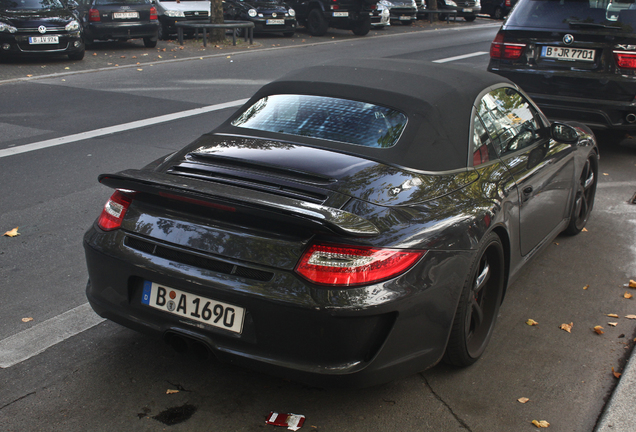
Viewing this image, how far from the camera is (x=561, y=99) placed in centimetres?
749

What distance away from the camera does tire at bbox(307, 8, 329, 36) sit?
22250mm

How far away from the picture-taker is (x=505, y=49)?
781 cm

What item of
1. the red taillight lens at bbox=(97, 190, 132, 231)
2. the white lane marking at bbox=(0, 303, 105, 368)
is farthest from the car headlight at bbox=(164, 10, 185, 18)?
the red taillight lens at bbox=(97, 190, 132, 231)

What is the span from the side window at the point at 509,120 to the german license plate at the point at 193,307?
1865 millimetres

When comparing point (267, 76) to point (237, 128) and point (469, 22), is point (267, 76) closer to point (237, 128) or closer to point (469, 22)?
point (237, 128)

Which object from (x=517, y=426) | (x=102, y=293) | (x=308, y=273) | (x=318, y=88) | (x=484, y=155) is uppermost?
(x=318, y=88)

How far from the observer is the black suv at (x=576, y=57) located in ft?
23.5

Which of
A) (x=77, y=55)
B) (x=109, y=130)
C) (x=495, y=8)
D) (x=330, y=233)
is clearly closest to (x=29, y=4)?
(x=77, y=55)

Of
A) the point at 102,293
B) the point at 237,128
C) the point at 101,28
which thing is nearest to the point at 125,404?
the point at 102,293

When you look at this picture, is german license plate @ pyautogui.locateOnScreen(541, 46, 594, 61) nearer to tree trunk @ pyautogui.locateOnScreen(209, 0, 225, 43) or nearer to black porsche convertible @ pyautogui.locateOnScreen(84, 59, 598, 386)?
black porsche convertible @ pyautogui.locateOnScreen(84, 59, 598, 386)

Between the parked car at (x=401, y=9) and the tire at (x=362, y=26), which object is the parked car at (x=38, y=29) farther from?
the parked car at (x=401, y=9)

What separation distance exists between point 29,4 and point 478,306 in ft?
43.9

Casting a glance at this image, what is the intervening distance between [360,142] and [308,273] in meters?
1.01

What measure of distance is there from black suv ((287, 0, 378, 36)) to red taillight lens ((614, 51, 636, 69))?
16.0 m
